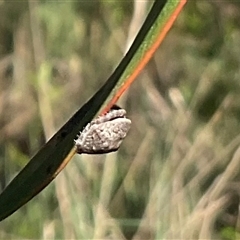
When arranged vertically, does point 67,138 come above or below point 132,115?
above

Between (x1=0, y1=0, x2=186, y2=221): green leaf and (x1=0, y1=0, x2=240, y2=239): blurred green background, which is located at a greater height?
(x1=0, y1=0, x2=186, y2=221): green leaf

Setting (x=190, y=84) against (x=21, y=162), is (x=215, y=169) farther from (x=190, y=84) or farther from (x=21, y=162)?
(x=21, y=162)

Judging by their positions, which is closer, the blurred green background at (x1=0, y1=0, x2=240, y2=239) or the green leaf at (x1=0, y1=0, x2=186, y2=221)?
the green leaf at (x1=0, y1=0, x2=186, y2=221)

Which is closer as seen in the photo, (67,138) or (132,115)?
(67,138)

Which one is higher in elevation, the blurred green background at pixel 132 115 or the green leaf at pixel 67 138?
the green leaf at pixel 67 138

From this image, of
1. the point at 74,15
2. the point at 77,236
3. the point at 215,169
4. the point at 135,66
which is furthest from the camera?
the point at 74,15

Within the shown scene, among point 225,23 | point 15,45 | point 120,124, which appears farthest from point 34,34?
point 120,124

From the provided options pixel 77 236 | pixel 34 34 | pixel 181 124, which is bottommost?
pixel 77 236

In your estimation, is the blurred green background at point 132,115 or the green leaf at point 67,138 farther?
the blurred green background at point 132,115
